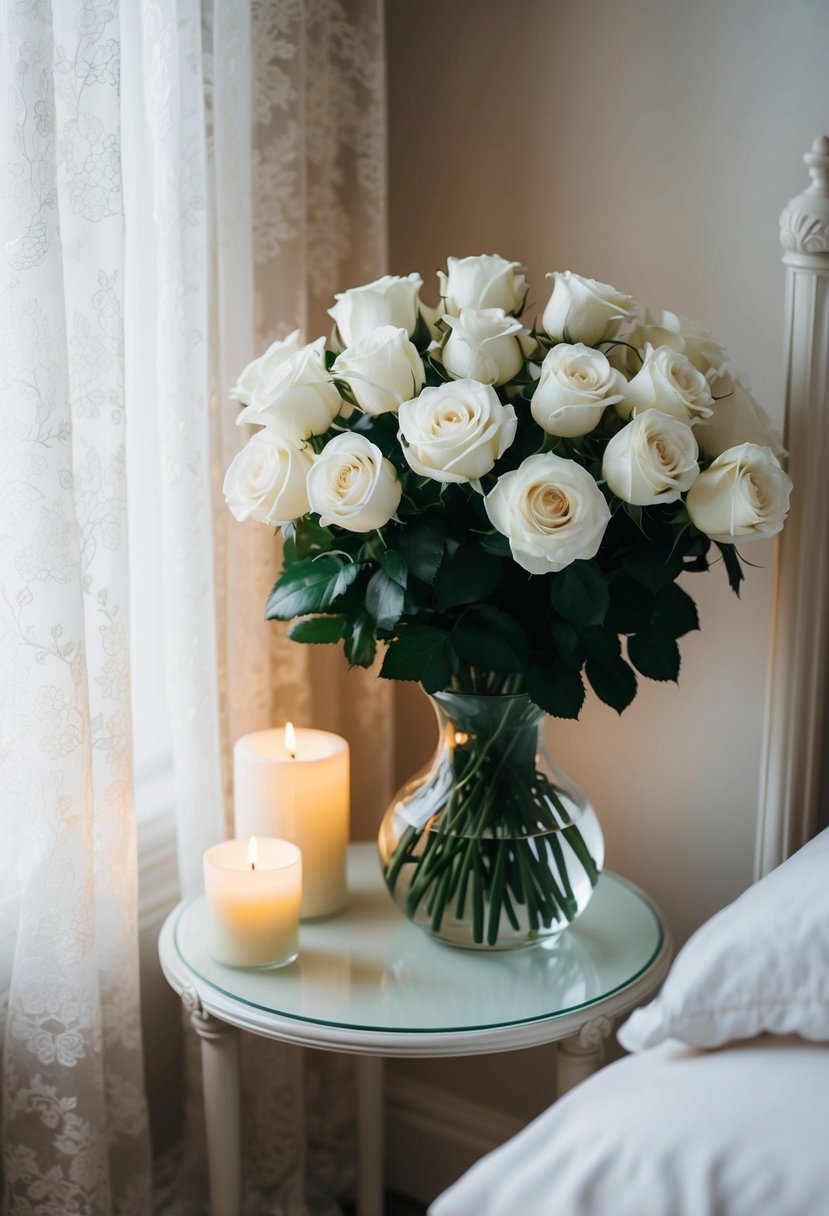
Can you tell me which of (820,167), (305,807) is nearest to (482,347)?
(820,167)

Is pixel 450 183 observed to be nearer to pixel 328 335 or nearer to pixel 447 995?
pixel 328 335

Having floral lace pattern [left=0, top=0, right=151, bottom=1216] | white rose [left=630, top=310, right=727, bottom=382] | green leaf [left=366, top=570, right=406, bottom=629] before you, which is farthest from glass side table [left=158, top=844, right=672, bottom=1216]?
white rose [left=630, top=310, right=727, bottom=382]

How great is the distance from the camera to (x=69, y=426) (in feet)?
3.56

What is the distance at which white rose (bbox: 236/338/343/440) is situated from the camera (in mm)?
1047

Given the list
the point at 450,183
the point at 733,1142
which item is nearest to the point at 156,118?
the point at 450,183

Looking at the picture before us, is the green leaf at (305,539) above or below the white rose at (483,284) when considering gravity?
below

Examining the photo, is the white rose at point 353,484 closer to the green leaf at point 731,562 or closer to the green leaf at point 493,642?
the green leaf at point 493,642

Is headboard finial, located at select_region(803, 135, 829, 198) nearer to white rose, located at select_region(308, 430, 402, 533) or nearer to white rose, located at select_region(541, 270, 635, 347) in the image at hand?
white rose, located at select_region(541, 270, 635, 347)

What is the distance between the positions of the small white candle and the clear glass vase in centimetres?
12

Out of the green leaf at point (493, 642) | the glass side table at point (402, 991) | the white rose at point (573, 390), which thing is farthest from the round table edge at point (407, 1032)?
the white rose at point (573, 390)

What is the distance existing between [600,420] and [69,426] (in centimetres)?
49

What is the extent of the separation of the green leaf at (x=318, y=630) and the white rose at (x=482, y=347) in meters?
0.28

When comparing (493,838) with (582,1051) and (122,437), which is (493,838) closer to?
(582,1051)

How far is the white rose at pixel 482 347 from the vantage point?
40.0 inches
